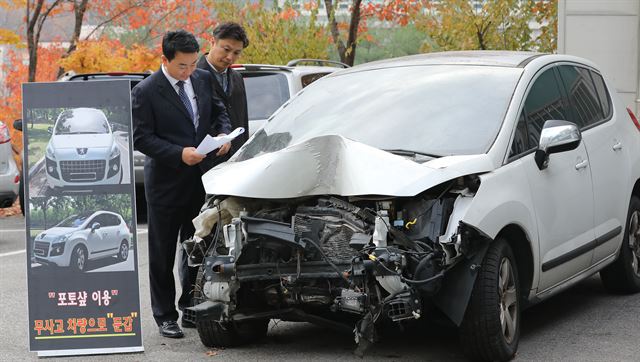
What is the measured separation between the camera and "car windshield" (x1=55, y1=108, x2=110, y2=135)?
7.06m

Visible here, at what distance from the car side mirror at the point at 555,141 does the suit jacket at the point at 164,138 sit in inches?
86.0

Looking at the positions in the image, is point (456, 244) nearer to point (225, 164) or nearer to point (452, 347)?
point (452, 347)

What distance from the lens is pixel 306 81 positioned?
1348 cm

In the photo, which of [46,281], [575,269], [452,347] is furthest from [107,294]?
[575,269]

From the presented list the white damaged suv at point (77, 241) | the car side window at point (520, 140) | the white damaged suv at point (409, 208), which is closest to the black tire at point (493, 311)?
the white damaged suv at point (409, 208)

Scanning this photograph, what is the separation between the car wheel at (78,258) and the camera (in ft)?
23.2

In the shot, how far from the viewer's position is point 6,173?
13.8 metres

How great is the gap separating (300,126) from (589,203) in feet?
6.31

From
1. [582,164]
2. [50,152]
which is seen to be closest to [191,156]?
[50,152]

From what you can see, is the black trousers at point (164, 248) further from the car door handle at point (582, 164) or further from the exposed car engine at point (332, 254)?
the car door handle at point (582, 164)

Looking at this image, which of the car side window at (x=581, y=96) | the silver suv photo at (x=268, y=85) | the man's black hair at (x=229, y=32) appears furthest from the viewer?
the silver suv photo at (x=268, y=85)

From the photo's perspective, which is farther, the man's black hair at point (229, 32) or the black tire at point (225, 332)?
the man's black hair at point (229, 32)

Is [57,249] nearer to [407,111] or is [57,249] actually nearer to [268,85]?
[407,111]

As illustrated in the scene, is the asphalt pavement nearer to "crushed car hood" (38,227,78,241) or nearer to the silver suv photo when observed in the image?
"crushed car hood" (38,227,78,241)
